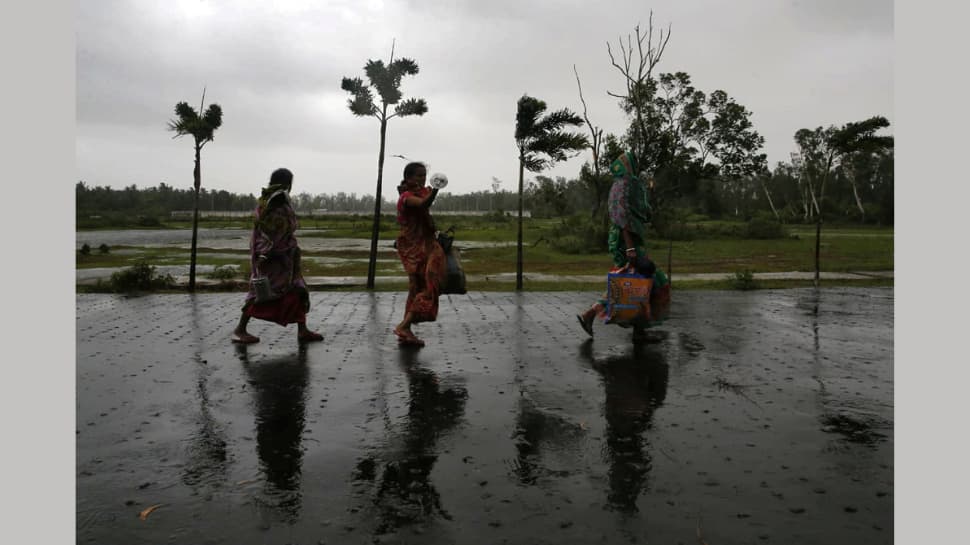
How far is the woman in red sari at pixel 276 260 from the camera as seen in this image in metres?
6.80

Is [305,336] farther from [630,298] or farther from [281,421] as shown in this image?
[630,298]

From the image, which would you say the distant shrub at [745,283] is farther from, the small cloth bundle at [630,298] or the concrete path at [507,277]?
the small cloth bundle at [630,298]

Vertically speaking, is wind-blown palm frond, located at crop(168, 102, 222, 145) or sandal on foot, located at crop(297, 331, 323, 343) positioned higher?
wind-blown palm frond, located at crop(168, 102, 222, 145)

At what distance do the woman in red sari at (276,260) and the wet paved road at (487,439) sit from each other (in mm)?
357

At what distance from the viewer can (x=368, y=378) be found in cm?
541

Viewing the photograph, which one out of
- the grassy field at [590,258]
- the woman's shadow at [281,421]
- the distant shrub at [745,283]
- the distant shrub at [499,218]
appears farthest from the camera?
the distant shrub at [499,218]

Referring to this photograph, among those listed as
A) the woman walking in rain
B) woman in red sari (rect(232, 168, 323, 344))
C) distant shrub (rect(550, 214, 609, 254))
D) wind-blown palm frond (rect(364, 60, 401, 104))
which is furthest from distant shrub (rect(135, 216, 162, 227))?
the woman walking in rain

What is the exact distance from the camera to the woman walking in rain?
6750 millimetres

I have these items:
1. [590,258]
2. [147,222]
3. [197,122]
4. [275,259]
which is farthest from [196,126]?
[147,222]

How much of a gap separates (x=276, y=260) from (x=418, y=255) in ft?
4.90

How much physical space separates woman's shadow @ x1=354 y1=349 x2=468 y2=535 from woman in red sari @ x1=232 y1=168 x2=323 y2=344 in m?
2.22

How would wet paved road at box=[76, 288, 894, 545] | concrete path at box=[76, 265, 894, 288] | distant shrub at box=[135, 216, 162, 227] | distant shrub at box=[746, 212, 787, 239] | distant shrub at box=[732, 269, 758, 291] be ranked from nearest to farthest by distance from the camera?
wet paved road at box=[76, 288, 894, 545], distant shrub at box=[732, 269, 758, 291], concrete path at box=[76, 265, 894, 288], distant shrub at box=[746, 212, 787, 239], distant shrub at box=[135, 216, 162, 227]

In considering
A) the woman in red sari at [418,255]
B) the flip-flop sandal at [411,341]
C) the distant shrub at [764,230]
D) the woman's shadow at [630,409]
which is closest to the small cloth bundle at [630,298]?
the woman's shadow at [630,409]

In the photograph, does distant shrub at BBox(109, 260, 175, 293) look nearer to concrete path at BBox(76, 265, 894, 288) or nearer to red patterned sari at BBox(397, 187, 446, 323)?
concrete path at BBox(76, 265, 894, 288)
